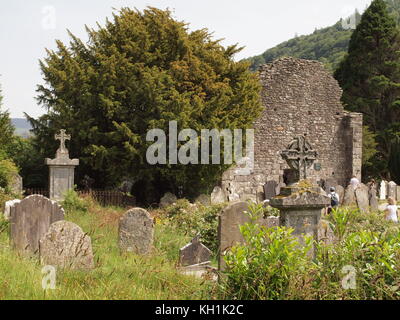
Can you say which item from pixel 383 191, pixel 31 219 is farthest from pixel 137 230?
pixel 383 191

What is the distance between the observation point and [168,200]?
53.5 ft

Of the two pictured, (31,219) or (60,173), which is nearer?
(31,219)

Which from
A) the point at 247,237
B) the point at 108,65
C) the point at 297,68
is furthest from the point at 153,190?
the point at 247,237

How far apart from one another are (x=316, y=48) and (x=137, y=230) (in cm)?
5170

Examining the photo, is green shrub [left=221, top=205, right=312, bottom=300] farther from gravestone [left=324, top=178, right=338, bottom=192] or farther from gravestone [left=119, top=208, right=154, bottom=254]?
gravestone [left=324, top=178, right=338, bottom=192]

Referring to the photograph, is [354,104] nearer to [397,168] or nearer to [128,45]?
[397,168]

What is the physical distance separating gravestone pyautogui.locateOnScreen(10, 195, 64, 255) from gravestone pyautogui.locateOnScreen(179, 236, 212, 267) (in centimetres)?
228

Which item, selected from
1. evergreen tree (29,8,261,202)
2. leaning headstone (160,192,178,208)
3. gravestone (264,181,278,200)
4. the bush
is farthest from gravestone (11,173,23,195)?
gravestone (264,181,278,200)

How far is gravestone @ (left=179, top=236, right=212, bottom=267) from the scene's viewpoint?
8383mm

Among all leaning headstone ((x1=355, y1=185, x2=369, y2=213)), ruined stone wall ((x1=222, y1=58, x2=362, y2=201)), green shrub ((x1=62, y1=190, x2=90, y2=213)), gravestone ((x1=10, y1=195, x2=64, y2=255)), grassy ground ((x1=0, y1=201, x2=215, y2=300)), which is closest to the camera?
grassy ground ((x1=0, y1=201, x2=215, y2=300))

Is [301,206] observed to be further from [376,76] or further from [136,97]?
[376,76]

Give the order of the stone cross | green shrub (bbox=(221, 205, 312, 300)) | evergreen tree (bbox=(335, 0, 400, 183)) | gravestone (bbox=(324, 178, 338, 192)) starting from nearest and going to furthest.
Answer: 1. green shrub (bbox=(221, 205, 312, 300))
2. the stone cross
3. gravestone (bbox=(324, 178, 338, 192))
4. evergreen tree (bbox=(335, 0, 400, 183))

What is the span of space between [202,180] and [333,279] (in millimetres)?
11679

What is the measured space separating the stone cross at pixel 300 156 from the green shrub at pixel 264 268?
262cm
